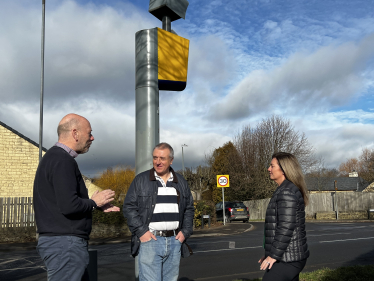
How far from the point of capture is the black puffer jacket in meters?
3.34

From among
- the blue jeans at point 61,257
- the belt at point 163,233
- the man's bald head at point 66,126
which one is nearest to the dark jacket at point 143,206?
the belt at point 163,233

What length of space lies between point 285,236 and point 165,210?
1159 millimetres

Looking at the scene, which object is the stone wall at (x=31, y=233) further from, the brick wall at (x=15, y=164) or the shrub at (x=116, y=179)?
the shrub at (x=116, y=179)

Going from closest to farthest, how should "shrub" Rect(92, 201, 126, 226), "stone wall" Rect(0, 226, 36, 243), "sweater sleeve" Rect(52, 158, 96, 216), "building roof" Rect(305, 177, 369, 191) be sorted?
1. "sweater sleeve" Rect(52, 158, 96, 216)
2. "stone wall" Rect(0, 226, 36, 243)
3. "shrub" Rect(92, 201, 126, 226)
4. "building roof" Rect(305, 177, 369, 191)

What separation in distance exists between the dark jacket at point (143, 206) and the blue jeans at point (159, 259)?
12 centimetres

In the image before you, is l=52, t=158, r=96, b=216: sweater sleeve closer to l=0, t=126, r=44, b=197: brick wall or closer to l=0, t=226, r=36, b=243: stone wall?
l=0, t=226, r=36, b=243: stone wall

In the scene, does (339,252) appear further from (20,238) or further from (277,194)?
(20,238)

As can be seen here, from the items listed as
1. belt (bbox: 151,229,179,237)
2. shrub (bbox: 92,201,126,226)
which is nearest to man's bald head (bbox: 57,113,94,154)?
belt (bbox: 151,229,179,237)

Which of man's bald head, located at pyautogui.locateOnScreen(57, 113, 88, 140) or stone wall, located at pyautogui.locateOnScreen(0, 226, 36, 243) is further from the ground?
man's bald head, located at pyautogui.locateOnScreen(57, 113, 88, 140)

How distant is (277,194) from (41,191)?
6.84 ft

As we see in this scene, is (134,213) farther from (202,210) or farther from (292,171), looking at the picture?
(202,210)

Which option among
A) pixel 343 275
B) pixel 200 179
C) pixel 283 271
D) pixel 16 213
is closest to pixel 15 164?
pixel 16 213

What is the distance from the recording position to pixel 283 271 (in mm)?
3346

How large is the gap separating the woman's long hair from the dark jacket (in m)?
1.04
